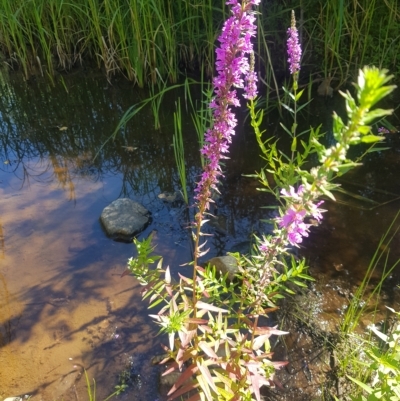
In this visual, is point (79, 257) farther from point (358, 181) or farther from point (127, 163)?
point (358, 181)

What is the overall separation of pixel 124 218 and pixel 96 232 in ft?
0.85

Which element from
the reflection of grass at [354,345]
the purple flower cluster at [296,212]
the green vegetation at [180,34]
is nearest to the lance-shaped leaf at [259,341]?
the reflection of grass at [354,345]

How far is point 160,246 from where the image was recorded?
312 cm

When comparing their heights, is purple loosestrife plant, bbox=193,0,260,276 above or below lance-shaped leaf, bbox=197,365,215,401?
above

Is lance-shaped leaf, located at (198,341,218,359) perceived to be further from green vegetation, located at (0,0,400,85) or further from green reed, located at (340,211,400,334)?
green vegetation, located at (0,0,400,85)

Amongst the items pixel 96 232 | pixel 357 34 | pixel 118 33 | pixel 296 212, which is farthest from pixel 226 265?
pixel 118 33

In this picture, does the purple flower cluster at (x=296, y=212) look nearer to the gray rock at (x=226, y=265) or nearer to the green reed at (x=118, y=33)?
the gray rock at (x=226, y=265)

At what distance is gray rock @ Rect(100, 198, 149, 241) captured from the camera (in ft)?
10.5

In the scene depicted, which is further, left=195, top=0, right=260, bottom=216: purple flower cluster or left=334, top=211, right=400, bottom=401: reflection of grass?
left=334, top=211, right=400, bottom=401: reflection of grass

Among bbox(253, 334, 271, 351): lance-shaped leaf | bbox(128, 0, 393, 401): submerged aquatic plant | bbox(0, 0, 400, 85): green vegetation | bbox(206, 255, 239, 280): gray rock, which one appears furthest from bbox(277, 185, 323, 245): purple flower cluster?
bbox(0, 0, 400, 85): green vegetation

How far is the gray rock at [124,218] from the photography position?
10.5ft

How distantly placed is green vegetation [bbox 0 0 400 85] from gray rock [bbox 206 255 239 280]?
229 centimetres

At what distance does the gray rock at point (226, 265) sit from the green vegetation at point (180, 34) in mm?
2292

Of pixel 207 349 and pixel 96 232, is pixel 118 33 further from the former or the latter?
pixel 207 349
